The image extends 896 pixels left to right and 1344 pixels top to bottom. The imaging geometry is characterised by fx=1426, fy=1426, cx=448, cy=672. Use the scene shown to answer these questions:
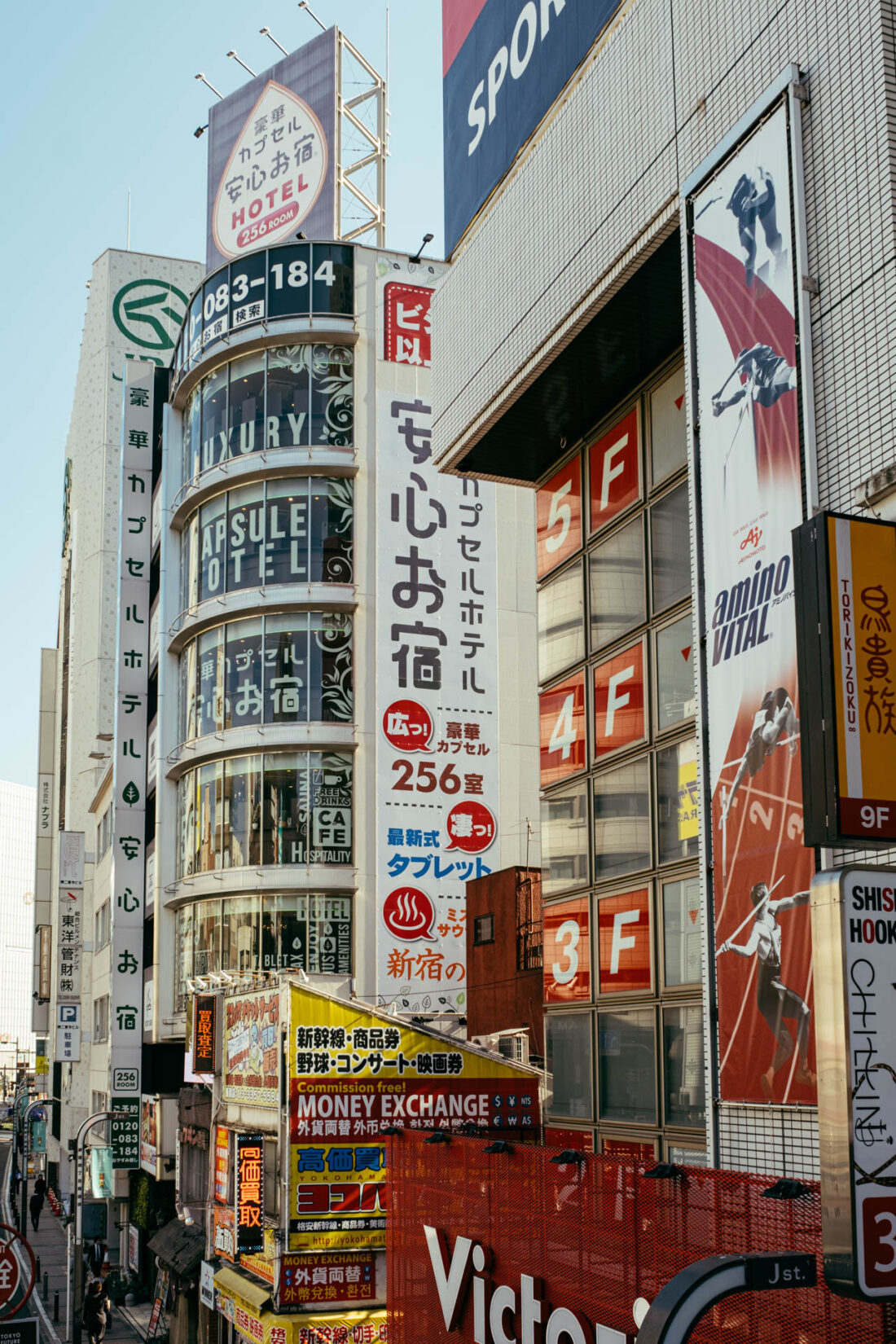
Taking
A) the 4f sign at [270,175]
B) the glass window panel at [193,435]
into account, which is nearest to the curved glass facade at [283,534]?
the glass window panel at [193,435]

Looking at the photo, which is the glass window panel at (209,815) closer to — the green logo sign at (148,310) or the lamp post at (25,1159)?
the lamp post at (25,1159)

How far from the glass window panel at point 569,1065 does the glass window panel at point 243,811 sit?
23.3m

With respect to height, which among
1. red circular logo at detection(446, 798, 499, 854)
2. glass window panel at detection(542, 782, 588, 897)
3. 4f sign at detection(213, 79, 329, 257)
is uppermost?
4f sign at detection(213, 79, 329, 257)

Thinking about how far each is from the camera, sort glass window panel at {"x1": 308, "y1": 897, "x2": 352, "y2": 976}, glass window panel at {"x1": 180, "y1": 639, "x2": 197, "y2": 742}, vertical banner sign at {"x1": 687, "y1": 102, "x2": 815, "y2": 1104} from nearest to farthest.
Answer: vertical banner sign at {"x1": 687, "y1": 102, "x2": 815, "y2": 1104} < glass window panel at {"x1": 308, "y1": 897, "x2": 352, "y2": 976} < glass window panel at {"x1": 180, "y1": 639, "x2": 197, "y2": 742}

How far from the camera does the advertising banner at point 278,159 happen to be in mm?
49875

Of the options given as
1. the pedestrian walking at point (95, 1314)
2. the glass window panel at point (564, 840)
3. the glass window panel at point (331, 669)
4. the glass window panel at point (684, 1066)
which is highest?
the glass window panel at point (331, 669)

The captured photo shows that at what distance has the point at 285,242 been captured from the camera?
141 ft

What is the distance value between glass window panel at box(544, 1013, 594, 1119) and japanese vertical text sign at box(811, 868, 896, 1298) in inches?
399

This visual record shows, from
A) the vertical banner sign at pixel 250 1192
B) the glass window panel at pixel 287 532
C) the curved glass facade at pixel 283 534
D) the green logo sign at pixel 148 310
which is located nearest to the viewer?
the vertical banner sign at pixel 250 1192

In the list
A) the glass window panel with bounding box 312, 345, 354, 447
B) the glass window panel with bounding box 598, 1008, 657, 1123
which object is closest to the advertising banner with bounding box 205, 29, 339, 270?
the glass window panel with bounding box 312, 345, 354, 447

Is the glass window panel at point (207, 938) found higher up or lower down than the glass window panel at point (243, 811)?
lower down

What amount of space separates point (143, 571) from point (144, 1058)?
58.8 ft

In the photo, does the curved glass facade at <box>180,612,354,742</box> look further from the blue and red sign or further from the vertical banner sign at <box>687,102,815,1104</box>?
the vertical banner sign at <box>687,102,815,1104</box>

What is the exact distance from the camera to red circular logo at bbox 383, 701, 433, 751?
40.1m
